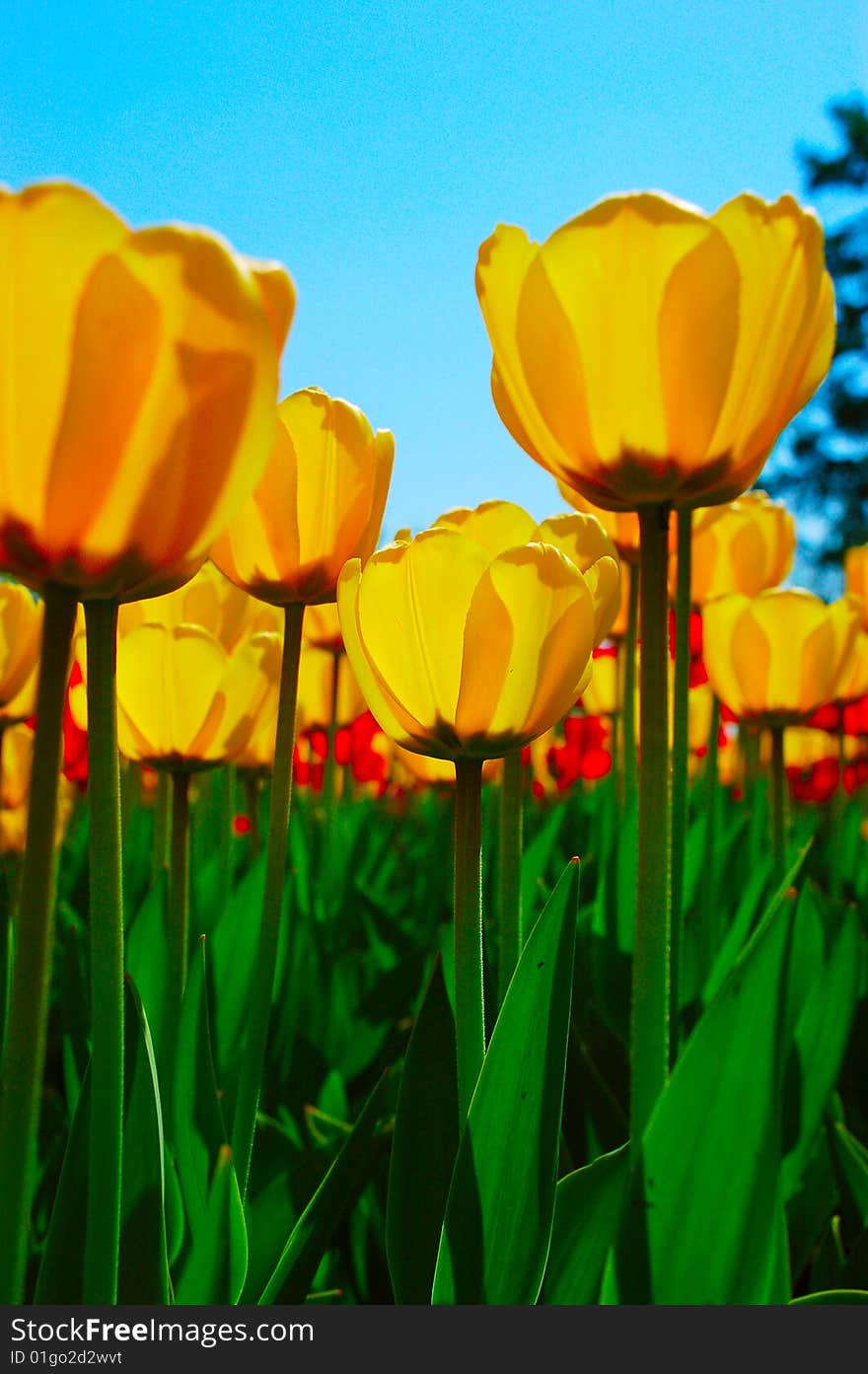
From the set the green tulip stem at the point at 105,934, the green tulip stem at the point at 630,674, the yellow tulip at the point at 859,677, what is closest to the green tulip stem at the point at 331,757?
the green tulip stem at the point at 630,674

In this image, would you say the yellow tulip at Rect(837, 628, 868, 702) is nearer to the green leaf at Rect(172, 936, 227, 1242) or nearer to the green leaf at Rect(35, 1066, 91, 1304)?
the green leaf at Rect(172, 936, 227, 1242)

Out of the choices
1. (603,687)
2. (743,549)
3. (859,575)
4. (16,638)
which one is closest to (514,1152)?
(16,638)

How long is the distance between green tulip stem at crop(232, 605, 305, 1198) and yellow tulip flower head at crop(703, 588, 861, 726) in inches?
25.2

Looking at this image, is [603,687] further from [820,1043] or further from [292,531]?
[292,531]

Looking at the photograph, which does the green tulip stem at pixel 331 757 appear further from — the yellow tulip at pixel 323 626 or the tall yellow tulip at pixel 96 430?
the tall yellow tulip at pixel 96 430

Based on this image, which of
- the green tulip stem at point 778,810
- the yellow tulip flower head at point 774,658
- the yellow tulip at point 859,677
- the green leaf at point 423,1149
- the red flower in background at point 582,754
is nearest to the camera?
the green leaf at point 423,1149

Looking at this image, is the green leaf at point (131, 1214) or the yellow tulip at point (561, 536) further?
the yellow tulip at point (561, 536)

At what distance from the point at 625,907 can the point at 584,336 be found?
0.73m

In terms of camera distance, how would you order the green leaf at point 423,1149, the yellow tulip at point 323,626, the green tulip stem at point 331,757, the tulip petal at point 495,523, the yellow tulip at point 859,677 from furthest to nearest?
the yellow tulip at point 859,677 < the green tulip stem at point 331,757 < the yellow tulip at point 323,626 < the tulip petal at point 495,523 < the green leaf at point 423,1149

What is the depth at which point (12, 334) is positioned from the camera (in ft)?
1.05

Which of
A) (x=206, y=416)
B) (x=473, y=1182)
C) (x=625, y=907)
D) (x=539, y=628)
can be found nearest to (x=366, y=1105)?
(x=473, y=1182)

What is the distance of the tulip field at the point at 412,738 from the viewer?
0.33 metres

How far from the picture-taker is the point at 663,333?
482 mm

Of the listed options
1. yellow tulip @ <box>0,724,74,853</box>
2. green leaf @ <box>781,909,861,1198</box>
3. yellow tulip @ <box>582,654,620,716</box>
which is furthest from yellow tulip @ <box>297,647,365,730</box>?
green leaf @ <box>781,909,861,1198</box>
